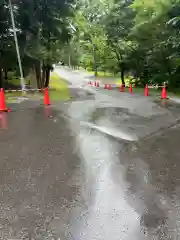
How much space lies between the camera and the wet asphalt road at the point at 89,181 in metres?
3.49

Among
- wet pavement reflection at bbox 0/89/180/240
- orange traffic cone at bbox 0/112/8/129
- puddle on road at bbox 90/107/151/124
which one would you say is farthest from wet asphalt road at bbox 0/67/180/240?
puddle on road at bbox 90/107/151/124

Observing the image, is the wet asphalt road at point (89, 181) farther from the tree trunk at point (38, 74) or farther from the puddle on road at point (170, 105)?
the tree trunk at point (38, 74)

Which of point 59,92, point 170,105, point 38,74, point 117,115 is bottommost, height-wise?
point 59,92

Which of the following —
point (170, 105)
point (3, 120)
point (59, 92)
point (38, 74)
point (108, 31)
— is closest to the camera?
point (3, 120)

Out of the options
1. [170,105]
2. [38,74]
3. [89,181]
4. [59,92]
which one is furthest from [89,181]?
[38,74]

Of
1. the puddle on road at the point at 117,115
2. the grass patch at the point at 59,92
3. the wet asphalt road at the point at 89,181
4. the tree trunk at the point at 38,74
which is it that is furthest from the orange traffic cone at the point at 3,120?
the tree trunk at the point at 38,74

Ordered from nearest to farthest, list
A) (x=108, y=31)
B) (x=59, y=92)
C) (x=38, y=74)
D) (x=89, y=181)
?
(x=89, y=181), (x=59, y=92), (x=38, y=74), (x=108, y=31)

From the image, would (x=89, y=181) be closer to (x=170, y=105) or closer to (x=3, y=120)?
(x=3, y=120)

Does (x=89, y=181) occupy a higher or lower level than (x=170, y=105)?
higher

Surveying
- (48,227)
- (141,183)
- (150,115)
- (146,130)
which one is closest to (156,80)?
(150,115)

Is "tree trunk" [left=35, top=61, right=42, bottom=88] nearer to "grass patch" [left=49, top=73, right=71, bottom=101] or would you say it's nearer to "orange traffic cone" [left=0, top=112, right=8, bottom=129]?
"grass patch" [left=49, top=73, right=71, bottom=101]

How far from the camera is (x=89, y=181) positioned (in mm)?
4844

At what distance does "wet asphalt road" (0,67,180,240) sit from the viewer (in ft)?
11.4

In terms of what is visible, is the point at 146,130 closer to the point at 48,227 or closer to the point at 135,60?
the point at 48,227
